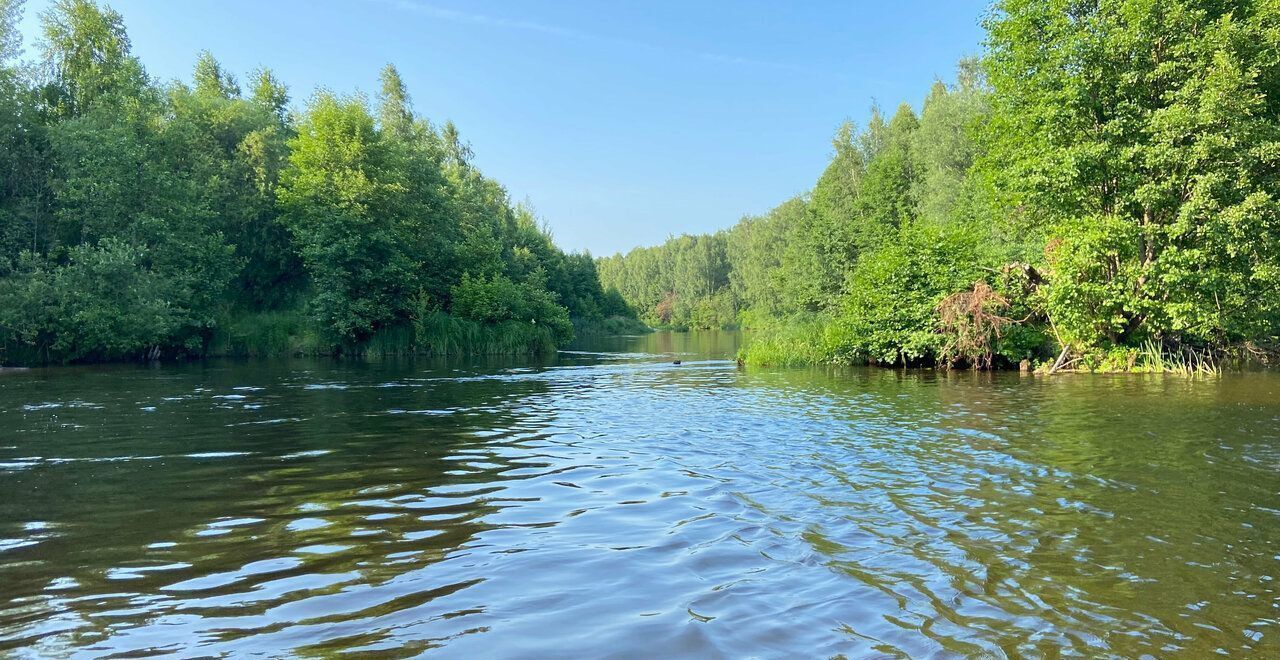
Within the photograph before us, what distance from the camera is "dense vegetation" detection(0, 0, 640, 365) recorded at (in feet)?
101

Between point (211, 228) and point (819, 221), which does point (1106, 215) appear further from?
point (211, 228)

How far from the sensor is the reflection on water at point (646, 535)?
3969 mm

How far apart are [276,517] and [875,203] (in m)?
51.2

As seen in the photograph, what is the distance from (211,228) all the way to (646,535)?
4255 centimetres

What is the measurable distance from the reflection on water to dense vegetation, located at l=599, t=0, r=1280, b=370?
1015cm

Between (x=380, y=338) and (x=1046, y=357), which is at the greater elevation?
(x=380, y=338)

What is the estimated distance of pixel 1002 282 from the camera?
24.7m

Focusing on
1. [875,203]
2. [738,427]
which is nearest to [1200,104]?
[738,427]

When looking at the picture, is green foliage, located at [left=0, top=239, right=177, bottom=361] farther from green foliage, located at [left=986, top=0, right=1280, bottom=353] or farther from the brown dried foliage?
green foliage, located at [left=986, top=0, right=1280, bottom=353]

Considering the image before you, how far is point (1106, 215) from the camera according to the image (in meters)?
23.1

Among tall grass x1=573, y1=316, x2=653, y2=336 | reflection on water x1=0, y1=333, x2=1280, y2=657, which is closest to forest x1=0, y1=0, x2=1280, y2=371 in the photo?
reflection on water x1=0, y1=333, x2=1280, y2=657

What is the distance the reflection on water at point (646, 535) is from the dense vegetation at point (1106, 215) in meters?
10.1

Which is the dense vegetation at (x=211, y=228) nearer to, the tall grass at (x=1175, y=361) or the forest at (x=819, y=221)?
the forest at (x=819, y=221)

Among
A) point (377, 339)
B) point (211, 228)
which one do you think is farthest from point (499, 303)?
point (211, 228)
